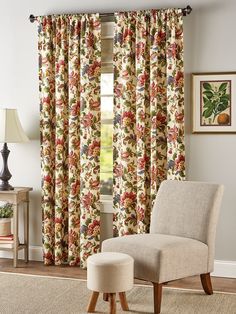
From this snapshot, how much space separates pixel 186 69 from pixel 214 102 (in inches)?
15.5

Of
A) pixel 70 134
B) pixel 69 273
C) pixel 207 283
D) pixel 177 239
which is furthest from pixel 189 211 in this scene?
pixel 70 134

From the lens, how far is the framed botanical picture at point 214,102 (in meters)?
5.33

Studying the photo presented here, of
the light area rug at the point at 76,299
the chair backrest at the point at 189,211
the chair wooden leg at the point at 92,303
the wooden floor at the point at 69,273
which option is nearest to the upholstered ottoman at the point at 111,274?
the chair wooden leg at the point at 92,303

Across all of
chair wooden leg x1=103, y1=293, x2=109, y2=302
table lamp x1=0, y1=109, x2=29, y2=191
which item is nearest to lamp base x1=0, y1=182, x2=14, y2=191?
table lamp x1=0, y1=109, x2=29, y2=191

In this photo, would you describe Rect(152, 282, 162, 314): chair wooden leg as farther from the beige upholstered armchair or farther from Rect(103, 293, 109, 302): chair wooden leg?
Rect(103, 293, 109, 302): chair wooden leg

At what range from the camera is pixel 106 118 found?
5.88m

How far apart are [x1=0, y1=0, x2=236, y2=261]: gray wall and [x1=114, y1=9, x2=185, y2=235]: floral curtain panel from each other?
0.51 ft

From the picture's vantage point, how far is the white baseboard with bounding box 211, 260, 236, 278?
5.36m

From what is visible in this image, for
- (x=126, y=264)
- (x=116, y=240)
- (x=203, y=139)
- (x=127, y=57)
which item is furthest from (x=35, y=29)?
(x=126, y=264)

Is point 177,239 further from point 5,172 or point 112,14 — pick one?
point 112,14

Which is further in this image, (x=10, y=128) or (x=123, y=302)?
(x=10, y=128)

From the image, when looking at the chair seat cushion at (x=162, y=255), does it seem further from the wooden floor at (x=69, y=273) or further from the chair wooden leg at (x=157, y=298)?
the wooden floor at (x=69, y=273)

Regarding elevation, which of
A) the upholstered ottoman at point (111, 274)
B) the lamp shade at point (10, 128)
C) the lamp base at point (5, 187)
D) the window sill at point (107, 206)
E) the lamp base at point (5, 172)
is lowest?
the upholstered ottoman at point (111, 274)

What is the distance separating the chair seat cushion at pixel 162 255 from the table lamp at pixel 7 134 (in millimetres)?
1595
